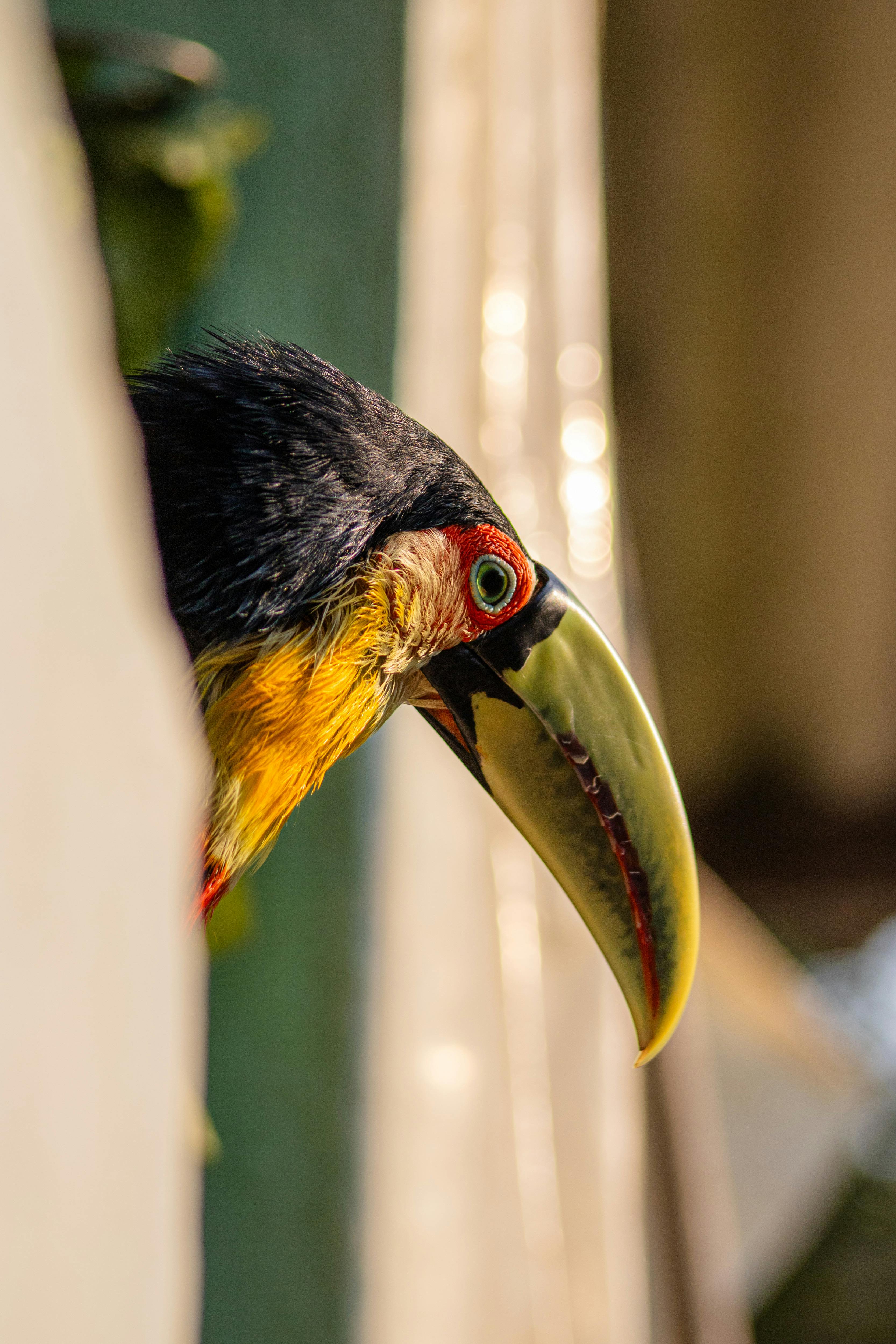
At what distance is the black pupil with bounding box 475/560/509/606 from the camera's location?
0.37 metres

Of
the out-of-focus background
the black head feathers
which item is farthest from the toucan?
the out-of-focus background

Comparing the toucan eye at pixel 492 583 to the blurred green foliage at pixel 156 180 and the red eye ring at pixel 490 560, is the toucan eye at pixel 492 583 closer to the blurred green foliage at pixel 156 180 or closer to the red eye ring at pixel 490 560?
the red eye ring at pixel 490 560

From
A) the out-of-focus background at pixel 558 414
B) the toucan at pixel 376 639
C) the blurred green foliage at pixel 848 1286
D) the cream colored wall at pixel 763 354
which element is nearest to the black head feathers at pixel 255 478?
the toucan at pixel 376 639

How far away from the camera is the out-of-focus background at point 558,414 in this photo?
81 cm

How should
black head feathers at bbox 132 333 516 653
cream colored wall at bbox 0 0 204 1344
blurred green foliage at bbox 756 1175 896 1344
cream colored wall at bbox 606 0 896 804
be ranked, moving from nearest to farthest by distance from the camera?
cream colored wall at bbox 0 0 204 1344 < black head feathers at bbox 132 333 516 653 < cream colored wall at bbox 606 0 896 804 < blurred green foliage at bbox 756 1175 896 1344

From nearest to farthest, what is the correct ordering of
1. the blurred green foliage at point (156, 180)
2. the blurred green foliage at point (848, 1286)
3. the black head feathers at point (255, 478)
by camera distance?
1. the black head feathers at point (255, 478)
2. the blurred green foliage at point (156, 180)
3. the blurred green foliage at point (848, 1286)

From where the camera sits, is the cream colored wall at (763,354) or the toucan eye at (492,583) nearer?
the toucan eye at (492,583)

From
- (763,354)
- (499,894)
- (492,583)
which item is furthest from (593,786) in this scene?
(763,354)

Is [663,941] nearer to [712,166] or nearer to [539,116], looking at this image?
[539,116]

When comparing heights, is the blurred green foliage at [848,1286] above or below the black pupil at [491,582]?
below

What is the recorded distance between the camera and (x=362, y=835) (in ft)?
2.75

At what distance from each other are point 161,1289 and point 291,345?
251 millimetres

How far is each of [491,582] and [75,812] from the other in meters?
0.21

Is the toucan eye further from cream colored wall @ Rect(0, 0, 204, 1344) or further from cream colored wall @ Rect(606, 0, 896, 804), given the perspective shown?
cream colored wall @ Rect(606, 0, 896, 804)
